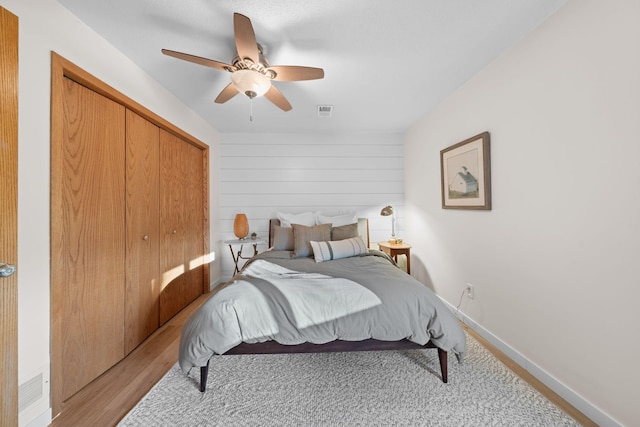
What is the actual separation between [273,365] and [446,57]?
284cm

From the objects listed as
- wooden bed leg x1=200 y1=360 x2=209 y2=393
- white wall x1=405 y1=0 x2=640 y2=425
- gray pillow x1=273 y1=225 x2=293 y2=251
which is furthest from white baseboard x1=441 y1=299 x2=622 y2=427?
wooden bed leg x1=200 y1=360 x2=209 y2=393

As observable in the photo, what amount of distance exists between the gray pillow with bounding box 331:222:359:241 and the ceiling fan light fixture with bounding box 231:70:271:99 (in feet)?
5.97

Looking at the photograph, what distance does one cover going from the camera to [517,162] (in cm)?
183

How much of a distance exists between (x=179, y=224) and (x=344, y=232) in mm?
1962

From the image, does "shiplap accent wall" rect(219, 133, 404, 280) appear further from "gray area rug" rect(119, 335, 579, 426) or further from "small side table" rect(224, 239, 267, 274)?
"gray area rug" rect(119, 335, 579, 426)

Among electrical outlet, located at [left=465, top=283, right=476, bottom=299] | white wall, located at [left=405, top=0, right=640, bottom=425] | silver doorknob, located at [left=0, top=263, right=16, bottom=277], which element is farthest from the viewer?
electrical outlet, located at [left=465, top=283, right=476, bottom=299]

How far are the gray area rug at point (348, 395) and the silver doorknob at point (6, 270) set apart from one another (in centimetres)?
100

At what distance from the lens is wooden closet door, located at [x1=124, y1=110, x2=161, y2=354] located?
6.63 feet

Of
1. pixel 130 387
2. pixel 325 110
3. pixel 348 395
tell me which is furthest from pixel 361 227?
pixel 130 387

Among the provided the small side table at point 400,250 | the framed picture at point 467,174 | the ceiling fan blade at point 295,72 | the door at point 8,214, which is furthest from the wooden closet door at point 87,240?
the framed picture at point 467,174

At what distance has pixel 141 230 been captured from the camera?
2.17 meters

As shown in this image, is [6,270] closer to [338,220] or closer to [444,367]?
[444,367]

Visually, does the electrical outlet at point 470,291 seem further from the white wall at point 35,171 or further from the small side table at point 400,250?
the white wall at point 35,171

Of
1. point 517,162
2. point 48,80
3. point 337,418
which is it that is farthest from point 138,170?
point 517,162
